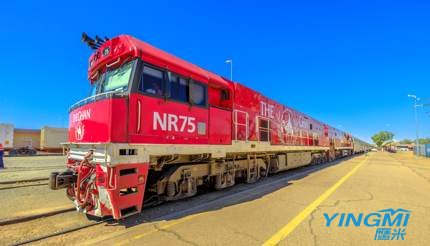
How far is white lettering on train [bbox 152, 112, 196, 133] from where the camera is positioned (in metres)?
5.59

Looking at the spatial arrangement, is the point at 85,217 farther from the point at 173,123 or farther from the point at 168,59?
the point at 168,59

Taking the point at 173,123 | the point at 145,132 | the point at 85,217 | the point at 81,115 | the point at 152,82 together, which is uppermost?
the point at 152,82

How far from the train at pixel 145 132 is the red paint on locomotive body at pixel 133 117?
0.02 meters

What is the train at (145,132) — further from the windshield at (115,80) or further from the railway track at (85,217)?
the railway track at (85,217)

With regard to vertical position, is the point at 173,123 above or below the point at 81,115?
below

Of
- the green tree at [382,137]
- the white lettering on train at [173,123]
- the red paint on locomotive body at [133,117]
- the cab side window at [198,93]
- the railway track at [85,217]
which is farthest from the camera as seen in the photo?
the green tree at [382,137]

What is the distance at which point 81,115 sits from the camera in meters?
5.81

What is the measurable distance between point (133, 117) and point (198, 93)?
88.2 inches

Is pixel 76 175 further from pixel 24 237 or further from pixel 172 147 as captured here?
pixel 172 147

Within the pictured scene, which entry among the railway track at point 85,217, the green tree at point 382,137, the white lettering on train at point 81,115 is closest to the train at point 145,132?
the white lettering on train at point 81,115

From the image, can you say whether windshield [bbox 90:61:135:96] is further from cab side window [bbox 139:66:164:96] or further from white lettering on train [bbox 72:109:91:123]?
white lettering on train [bbox 72:109:91:123]

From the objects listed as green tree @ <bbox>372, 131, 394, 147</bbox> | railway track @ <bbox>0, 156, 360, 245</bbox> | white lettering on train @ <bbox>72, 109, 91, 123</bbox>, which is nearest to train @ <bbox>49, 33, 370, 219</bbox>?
white lettering on train @ <bbox>72, 109, 91, 123</bbox>

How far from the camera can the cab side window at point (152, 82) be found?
539cm

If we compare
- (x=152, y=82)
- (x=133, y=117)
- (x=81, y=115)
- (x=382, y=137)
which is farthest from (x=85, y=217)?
(x=382, y=137)
